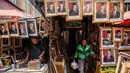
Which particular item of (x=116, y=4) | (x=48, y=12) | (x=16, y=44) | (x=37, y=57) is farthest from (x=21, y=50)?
(x=116, y=4)

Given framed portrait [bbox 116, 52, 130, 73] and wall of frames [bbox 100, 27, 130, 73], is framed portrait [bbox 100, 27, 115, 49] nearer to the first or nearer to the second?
wall of frames [bbox 100, 27, 130, 73]

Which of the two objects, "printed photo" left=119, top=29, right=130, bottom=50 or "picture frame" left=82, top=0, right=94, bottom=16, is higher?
"picture frame" left=82, top=0, right=94, bottom=16

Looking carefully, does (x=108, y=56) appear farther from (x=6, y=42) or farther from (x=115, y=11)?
(x=6, y=42)

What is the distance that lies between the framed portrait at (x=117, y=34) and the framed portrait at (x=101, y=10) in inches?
26.5

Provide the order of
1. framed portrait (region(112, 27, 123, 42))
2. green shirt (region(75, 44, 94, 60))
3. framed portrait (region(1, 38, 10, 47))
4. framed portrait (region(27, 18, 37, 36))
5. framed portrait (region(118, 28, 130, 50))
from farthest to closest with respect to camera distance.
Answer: green shirt (region(75, 44, 94, 60)) → framed portrait (region(1, 38, 10, 47)) → framed portrait (region(118, 28, 130, 50)) → framed portrait (region(112, 27, 123, 42)) → framed portrait (region(27, 18, 37, 36))

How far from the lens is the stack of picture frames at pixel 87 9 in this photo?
6914 millimetres

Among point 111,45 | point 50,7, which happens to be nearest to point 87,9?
point 50,7

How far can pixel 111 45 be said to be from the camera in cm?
759

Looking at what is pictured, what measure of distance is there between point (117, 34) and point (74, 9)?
1682 mm

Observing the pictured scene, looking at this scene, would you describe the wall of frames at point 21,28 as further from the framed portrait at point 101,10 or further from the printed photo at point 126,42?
the printed photo at point 126,42

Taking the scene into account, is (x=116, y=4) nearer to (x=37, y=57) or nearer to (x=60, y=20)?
(x=37, y=57)

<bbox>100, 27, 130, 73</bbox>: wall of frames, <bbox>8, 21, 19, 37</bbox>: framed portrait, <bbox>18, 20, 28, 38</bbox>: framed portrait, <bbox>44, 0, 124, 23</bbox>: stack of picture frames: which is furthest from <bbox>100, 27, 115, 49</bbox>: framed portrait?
<bbox>8, 21, 19, 37</bbox>: framed portrait

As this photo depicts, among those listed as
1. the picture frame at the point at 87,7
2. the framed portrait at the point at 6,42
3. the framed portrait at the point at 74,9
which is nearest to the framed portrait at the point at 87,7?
the picture frame at the point at 87,7

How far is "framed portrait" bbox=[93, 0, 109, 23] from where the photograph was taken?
22.8 ft
